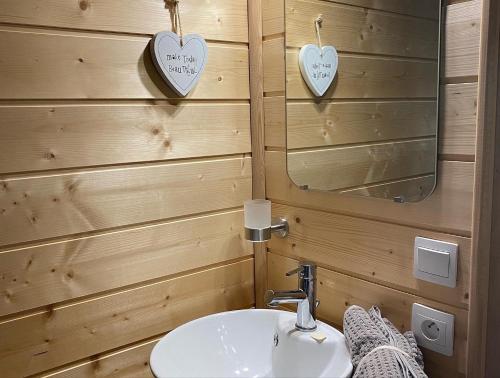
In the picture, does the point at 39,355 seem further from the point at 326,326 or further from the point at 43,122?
the point at 326,326

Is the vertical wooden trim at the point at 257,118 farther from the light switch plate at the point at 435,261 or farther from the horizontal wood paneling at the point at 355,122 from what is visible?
the light switch plate at the point at 435,261

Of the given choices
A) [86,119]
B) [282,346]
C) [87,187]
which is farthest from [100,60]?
[282,346]

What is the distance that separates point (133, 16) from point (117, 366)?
2.89ft

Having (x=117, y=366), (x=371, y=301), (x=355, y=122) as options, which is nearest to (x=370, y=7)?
(x=355, y=122)

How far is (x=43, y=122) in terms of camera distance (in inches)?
41.2

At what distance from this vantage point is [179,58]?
1.22m

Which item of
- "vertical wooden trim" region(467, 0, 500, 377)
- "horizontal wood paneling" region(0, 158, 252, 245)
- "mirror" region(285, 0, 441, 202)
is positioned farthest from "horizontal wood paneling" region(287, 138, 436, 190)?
"horizontal wood paneling" region(0, 158, 252, 245)

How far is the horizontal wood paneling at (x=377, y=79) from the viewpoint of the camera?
3.23ft

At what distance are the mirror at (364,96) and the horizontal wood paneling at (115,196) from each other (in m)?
0.21

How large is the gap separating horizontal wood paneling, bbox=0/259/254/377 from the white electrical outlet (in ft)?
1.86

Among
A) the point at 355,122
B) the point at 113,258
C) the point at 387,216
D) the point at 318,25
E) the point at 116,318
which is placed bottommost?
Result: the point at 116,318

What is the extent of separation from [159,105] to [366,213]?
595mm

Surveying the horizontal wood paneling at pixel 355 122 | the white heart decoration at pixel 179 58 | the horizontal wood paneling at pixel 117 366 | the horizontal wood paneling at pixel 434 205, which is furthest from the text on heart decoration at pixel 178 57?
the horizontal wood paneling at pixel 117 366

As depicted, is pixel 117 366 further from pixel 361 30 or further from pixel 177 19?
pixel 361 30
